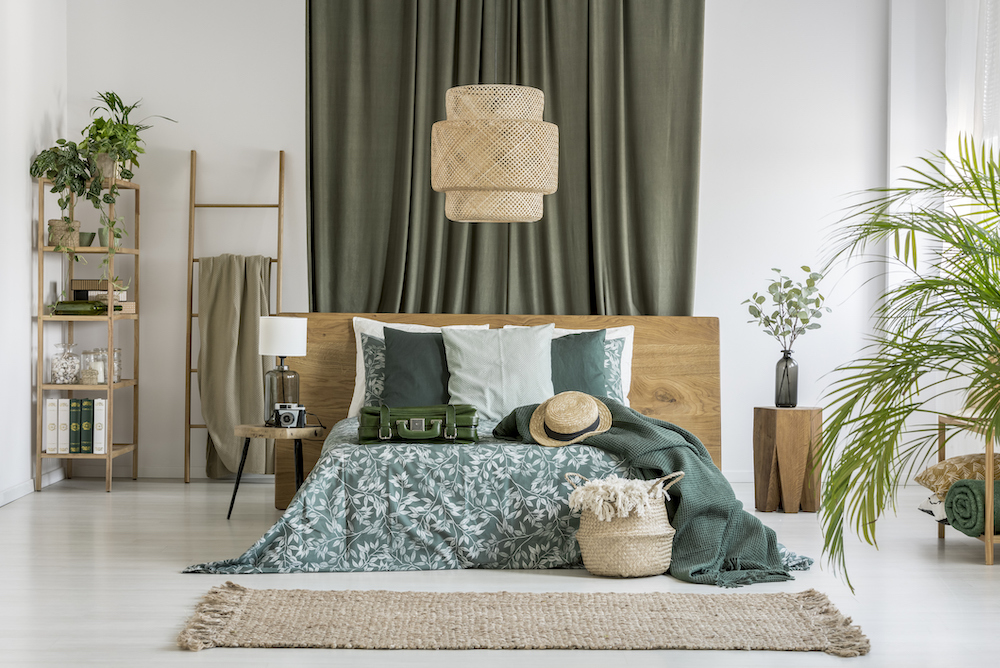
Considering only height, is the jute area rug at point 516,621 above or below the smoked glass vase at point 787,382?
below

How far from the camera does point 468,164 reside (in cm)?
351

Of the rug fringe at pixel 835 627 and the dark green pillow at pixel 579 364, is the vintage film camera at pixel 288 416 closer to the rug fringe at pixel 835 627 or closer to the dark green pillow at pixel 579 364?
the dark green pillow at pixel 579 364

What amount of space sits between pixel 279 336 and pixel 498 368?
1.02 m

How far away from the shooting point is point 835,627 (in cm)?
263

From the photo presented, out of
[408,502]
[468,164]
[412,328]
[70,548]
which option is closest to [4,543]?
[70,548]

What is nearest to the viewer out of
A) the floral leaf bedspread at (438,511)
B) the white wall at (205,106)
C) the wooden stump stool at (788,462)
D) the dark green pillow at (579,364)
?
the floral leaf bedspread at (438,511)

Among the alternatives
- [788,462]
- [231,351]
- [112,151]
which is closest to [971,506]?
[788,462]

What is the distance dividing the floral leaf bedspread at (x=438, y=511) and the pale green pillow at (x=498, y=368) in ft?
2.30

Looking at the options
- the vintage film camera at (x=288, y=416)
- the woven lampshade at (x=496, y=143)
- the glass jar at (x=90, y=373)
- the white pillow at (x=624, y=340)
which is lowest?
the vintage film camera at (x=288, y=416)

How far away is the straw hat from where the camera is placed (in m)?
3.53

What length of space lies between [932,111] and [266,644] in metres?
4.53

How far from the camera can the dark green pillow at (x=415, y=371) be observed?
13.6 feet

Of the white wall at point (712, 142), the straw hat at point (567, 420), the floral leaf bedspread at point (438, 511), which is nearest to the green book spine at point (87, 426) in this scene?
the white wall at point (712, 142)

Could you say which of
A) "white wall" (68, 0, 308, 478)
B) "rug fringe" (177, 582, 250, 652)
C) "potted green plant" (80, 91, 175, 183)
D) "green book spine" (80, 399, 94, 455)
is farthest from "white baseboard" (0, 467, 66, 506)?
"rug fringe" (177, 582, 250, 652)
